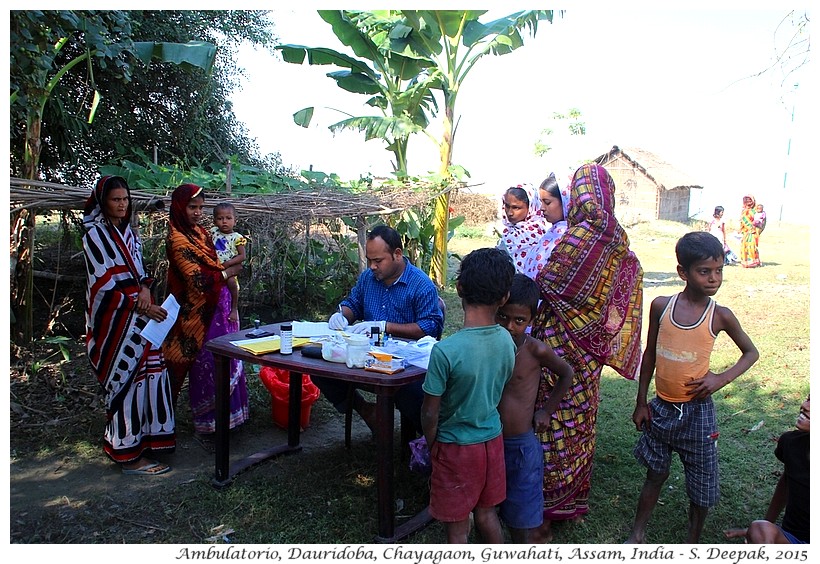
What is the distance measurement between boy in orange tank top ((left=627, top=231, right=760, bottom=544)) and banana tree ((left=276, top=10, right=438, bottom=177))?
6519 millimetres

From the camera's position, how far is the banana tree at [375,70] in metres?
8.48

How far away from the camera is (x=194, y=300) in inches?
153

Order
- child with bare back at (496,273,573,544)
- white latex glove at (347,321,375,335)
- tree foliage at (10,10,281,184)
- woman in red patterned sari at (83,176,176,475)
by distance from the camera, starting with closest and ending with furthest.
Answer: child with bare back at (496,273,573,544), white latex glove at (347,321,375,335), woman in red patterned sari at (83,176,176,475), tree foliage at (10,10,281,184)

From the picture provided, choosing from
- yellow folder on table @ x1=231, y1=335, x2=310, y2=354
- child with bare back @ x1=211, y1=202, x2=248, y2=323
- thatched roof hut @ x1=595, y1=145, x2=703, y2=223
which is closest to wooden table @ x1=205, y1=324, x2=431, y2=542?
yellow folder on table @ x1=231, y1=335, x2=310, y2=354

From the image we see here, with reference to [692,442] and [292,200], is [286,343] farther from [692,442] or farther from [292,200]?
[292,200]

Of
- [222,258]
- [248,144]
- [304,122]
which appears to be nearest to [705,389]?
[222,258]

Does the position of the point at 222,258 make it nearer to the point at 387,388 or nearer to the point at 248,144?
the point at 387,388

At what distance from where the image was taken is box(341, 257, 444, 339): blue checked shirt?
3342 mm

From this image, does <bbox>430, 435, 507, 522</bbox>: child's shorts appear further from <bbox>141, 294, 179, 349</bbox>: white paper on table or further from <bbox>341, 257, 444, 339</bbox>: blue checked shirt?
<bbox>141, 294, 179, 349</bbox>: white paper on table

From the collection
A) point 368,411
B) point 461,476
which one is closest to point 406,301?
point 368,411

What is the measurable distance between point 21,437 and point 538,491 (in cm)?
348

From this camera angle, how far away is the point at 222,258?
187 inches

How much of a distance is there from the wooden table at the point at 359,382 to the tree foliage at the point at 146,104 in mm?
3463
